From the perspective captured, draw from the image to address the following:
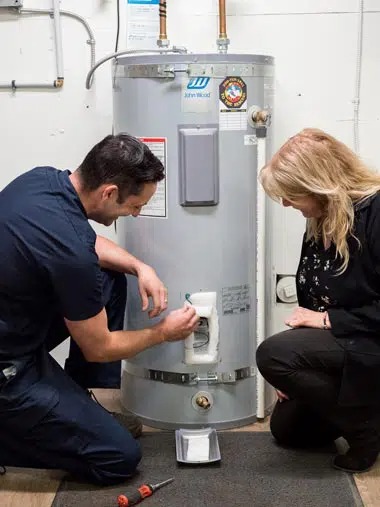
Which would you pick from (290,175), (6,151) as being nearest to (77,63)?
(6,151)

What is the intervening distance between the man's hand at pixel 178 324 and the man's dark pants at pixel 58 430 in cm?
26

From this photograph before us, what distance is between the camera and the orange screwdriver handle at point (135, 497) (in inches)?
68.3

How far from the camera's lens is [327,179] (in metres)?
1.75

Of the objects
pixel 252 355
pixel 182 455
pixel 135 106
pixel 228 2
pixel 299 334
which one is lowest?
pixel 182 455

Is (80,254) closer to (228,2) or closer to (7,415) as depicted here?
(7,415)

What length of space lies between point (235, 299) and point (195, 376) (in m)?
0.25

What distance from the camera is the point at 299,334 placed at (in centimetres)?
188

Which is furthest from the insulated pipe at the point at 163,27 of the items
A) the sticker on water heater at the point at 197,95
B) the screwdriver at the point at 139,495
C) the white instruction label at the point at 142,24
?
the screwdriver at the point at 139,495

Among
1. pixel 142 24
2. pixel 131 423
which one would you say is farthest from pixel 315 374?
pixel 142 24

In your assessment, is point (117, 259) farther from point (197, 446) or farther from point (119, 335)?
point (197, 446)

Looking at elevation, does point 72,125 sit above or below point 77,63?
below

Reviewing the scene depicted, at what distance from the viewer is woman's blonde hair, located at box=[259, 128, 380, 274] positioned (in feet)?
5.74

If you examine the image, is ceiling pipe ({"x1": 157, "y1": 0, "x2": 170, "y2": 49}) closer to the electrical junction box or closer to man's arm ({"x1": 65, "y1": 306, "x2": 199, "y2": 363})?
the electrical junction box

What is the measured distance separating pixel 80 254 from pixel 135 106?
1.97 ft
